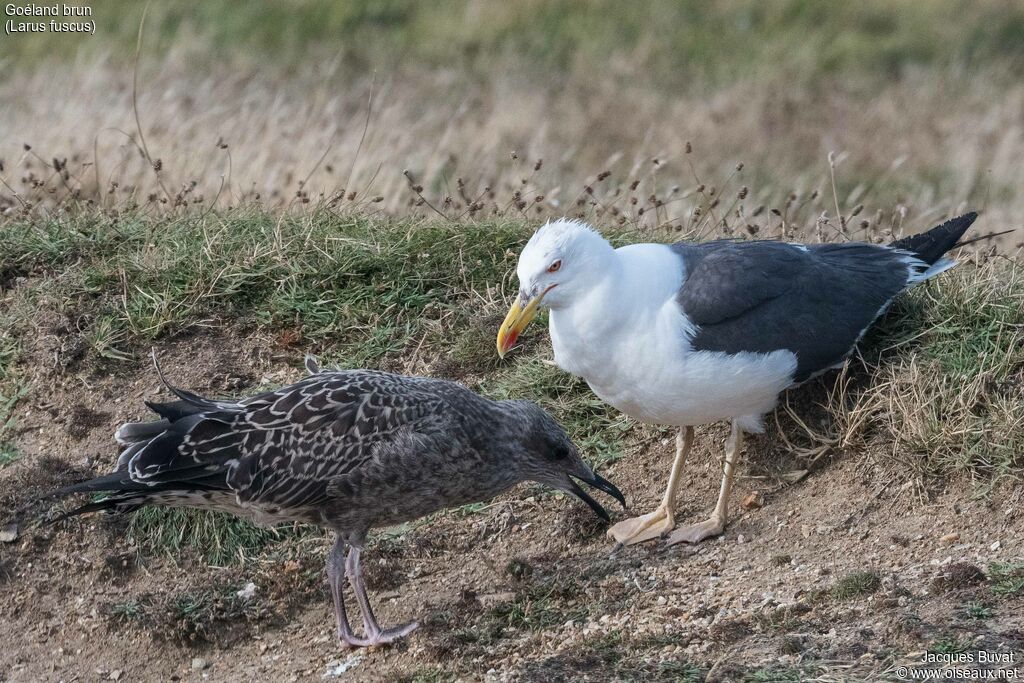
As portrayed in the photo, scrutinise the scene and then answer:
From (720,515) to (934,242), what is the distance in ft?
5.32

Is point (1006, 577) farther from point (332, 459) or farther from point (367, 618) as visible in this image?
point (332, 459)

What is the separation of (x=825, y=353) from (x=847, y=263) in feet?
1.68

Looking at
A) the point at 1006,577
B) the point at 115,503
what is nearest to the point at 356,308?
the point at 115,503

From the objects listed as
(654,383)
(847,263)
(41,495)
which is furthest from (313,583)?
(847,263)

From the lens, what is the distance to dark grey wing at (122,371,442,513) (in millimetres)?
5023

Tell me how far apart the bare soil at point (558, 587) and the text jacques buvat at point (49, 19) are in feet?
25.5

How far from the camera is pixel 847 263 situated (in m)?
5.79

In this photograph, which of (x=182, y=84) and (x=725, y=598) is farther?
(x=182, y=84)

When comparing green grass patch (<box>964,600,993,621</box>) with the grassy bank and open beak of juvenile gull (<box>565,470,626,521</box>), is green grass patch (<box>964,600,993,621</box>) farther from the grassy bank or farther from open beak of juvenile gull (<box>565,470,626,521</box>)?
open beak of juvenile gull (<box>565,470,626,521</box>)

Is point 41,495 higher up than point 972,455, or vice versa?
point 972,455

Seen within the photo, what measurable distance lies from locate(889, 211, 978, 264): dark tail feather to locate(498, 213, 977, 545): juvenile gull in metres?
0.35

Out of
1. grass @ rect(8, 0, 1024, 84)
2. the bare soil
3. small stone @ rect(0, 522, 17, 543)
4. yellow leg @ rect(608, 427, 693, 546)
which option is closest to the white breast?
yellow leg @ rect(608, 427, 693, 546)

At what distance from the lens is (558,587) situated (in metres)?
5.28

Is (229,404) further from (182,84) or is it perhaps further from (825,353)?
(182,84)
